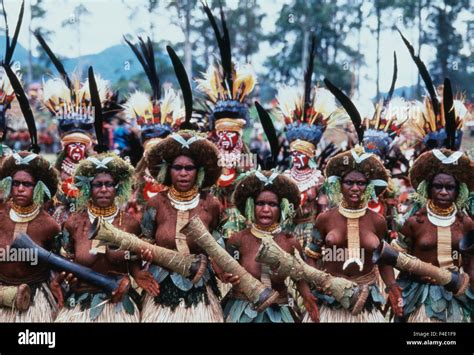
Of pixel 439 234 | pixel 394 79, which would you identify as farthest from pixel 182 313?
pixel 394 79

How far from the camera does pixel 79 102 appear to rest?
7012 millimetres

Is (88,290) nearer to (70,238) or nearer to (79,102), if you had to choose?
(70,238)

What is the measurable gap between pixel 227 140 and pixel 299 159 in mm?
622

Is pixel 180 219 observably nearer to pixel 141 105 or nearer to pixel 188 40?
pixel 141 105

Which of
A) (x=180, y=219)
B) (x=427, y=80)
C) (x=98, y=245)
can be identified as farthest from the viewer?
(x=427, y=80)

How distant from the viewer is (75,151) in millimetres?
7059

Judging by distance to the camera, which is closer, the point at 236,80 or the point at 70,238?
the point at 70,238

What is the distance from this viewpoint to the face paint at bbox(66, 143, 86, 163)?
705cm

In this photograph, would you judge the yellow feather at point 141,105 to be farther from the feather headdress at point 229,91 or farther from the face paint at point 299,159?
the face paint at point 299,159

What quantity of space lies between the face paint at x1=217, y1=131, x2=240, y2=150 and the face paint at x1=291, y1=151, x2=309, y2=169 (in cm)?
50

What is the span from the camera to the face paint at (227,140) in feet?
23.9
